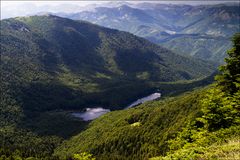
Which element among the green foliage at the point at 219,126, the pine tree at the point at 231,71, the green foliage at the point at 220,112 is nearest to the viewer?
the green foliage at the point at 219,126

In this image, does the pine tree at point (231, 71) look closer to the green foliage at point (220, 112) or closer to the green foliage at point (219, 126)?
the green foliage at point (219, 126)

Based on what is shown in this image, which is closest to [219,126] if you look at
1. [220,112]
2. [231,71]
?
[220,112]

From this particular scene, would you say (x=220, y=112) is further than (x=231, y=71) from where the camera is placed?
No

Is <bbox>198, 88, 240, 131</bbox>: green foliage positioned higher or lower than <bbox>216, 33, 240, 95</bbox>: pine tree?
lower

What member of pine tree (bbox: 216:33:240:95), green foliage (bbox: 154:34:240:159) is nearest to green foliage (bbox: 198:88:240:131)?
green foliage (bbox: 154:34:240:159)

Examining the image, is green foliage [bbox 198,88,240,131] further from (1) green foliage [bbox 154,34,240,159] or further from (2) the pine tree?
(2) the pine tree

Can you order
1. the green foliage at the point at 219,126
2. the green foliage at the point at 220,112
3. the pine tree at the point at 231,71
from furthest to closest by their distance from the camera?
1. the pine tree at the point at 231,71
2. the green foliage at the point at 220,112
3. the green foliage at the point at 219,126

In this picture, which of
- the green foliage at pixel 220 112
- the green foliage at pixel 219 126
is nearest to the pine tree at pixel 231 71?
the green foliage at pixel 219 126

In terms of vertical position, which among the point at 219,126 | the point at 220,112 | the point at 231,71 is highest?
the point at 231,71

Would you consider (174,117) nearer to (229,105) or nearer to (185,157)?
(229,105)

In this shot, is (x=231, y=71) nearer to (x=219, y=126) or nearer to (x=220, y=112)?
(x=220, y=112)

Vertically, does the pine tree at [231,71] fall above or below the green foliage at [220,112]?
above
